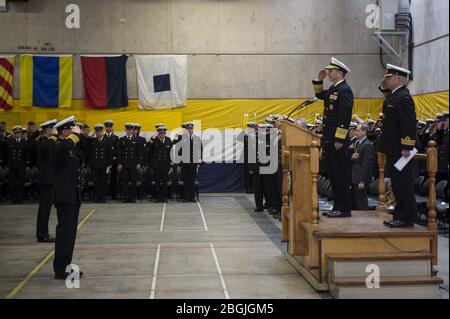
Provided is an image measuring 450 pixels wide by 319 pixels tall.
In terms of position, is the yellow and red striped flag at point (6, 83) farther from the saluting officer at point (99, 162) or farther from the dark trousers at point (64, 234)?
the dark trousers at point (64, 234)

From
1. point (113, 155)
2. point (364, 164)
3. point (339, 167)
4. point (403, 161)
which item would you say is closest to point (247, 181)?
point (113, 155)

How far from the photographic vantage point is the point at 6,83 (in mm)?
17859

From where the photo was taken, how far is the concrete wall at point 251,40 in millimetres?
18391

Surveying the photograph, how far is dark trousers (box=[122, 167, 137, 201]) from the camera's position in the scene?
1540 centimetres

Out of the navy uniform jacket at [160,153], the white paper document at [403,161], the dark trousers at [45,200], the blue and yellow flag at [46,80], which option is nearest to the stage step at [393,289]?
the white paper document at [403,161]

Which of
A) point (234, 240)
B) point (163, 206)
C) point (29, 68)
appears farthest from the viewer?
point (29, 68)

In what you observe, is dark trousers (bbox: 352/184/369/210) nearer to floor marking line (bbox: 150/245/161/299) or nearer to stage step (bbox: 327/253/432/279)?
floor marking line (bbox: 150/245/161/299)

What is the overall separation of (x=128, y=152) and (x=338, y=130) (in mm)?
8980

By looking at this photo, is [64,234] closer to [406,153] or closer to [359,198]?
[406,153]

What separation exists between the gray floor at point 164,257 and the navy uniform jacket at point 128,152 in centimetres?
188

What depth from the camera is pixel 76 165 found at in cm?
743

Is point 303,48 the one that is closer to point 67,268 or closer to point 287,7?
point 287,7
